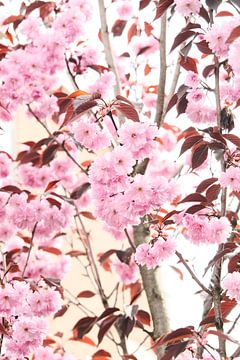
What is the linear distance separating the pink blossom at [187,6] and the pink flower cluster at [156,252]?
450mm

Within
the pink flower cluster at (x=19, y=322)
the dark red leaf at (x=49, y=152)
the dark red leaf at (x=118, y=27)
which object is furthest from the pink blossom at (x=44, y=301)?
the dark red leaf at (x=118, y=27)

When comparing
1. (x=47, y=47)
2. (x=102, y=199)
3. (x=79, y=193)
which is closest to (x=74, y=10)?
(x=47, y=47)

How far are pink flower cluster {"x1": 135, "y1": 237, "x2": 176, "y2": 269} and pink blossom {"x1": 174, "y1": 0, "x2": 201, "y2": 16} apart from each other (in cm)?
45

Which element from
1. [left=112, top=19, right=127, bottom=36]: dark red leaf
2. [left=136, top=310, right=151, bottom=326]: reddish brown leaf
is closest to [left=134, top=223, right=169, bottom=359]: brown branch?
[left=136, top=310, right=151, bottom=326]: reddish brown leaf

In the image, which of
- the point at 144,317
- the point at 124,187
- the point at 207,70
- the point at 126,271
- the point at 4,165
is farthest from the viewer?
the point at 126,271

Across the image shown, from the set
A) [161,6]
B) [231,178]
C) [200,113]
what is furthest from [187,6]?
[231,178]

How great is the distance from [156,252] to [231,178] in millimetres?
198

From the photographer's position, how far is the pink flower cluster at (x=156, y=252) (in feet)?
3.84

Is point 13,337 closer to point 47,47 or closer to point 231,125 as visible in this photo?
point 231,125

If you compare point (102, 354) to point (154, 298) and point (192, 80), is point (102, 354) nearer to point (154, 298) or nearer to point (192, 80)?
point (154, 298)

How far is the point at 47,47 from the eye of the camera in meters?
1.76

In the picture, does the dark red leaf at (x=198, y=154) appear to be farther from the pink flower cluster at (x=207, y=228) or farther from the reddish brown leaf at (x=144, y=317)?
the reddish brown leaf at (x=144, y=317)

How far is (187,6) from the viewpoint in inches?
49.1

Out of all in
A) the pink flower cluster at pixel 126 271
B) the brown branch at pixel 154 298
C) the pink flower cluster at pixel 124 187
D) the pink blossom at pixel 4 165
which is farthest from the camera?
the pink flower cluster at pixel 126 271
